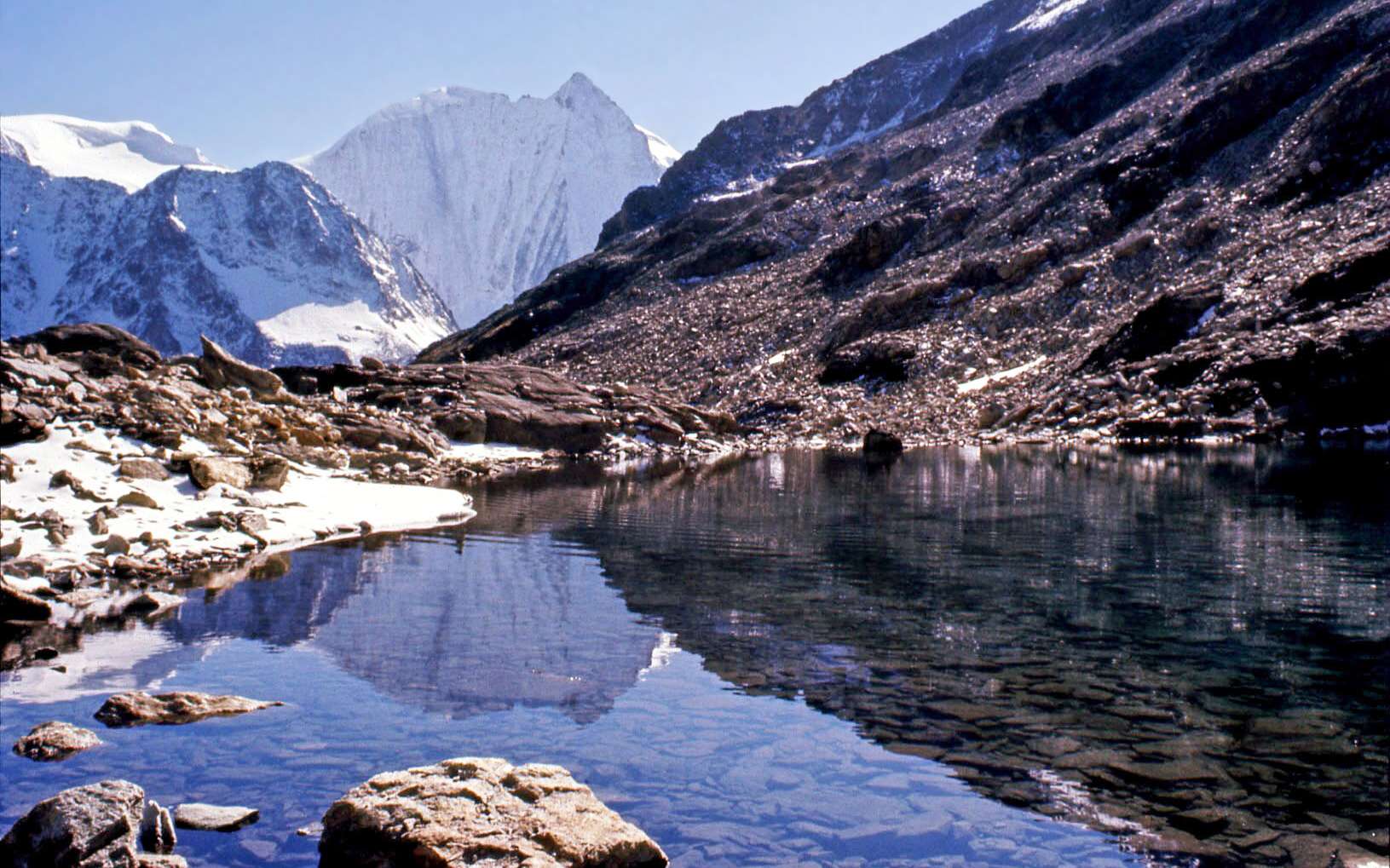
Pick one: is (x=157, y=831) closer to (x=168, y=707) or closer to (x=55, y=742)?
(x=55, y=742)

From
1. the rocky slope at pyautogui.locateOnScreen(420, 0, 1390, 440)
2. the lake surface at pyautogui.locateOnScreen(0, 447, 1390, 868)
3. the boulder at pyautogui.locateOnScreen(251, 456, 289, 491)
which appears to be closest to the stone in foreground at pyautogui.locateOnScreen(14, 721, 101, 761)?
the lake surface at pyautogui.locateOnScreen(0, 447, 1390, 868)

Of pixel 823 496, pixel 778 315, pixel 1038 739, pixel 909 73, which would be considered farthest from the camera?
pixel 909 73

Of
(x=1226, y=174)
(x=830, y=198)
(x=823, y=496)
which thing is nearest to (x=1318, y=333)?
(x=1226, y=174)

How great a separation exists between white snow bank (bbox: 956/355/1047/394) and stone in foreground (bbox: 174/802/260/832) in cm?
6125

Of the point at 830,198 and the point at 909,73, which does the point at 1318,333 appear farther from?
the point at 909,73

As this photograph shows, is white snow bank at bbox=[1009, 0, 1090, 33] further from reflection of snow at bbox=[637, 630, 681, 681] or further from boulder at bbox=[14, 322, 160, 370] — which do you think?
reflection of snow at bbox=[637, 630, 681, 681]

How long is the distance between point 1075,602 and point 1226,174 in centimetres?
6810

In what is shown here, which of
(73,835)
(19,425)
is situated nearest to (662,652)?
(73,835)

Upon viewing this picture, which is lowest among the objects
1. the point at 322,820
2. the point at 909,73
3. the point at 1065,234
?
the point at 322,820

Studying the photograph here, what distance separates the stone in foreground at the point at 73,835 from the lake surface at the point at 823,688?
55 cm

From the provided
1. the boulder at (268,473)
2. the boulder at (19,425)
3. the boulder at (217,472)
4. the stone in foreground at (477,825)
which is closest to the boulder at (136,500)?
the boulder at (217,472)

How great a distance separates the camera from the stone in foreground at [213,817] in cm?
761

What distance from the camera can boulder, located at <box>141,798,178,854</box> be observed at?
23.6 feet

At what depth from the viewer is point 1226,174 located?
7369 cm
